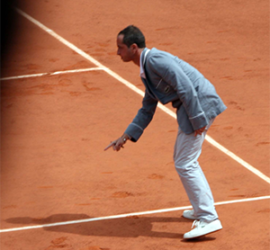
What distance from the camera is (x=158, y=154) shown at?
6441mm

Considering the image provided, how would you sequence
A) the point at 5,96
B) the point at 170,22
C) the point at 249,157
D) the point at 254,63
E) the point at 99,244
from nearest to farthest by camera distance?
1. the point at 99,244
2. the point at 249,157
3. the point at 5,96
4. the point at 254,63
5. the point at 170,22

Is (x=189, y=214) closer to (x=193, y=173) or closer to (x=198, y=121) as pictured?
(x=193, y=173)

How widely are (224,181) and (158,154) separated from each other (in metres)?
1.11

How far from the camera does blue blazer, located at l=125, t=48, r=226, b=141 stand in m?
4.03

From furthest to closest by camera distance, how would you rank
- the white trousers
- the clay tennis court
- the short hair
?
the clay tennis court, the white trousers, the short hair

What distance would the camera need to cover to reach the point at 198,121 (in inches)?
161

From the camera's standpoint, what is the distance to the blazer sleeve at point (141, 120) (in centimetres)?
459

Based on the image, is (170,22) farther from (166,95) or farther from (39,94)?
(166,95)

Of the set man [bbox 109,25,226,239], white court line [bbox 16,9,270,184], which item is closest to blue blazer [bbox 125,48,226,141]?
man [bbox 109,25,226,239]

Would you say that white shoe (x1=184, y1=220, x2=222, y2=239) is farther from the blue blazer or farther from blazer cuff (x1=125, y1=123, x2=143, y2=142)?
blazer cuff (x1=125, y1=123, x2=143, y2=142)

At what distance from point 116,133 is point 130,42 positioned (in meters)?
3.10

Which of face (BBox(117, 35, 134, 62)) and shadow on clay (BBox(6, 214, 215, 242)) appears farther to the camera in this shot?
shadow on clay (BBox(6, 214, 215, 242))

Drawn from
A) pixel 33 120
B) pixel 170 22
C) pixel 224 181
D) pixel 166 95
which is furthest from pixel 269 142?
pixel 170 22

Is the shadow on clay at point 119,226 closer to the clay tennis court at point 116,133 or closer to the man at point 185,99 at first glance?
the clay tennis court at point 116,133
